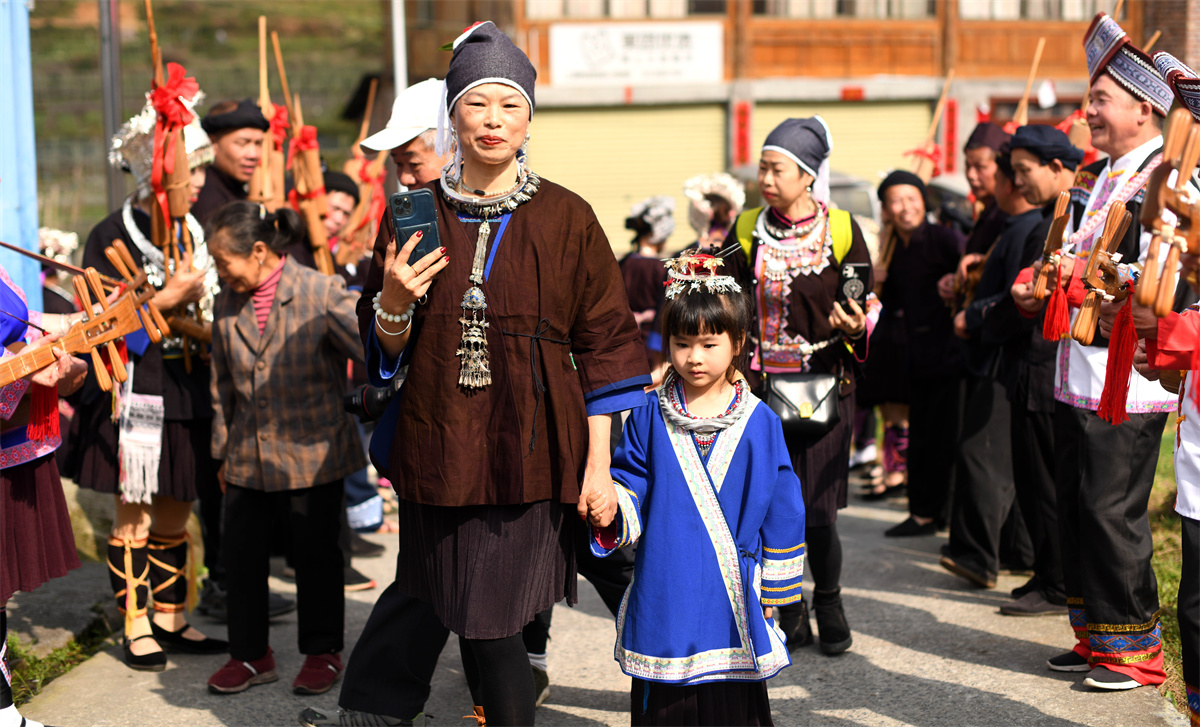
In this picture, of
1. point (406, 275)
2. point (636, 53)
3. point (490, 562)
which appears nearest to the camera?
point (406, 275)

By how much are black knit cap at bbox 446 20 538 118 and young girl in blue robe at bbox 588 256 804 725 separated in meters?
0.76

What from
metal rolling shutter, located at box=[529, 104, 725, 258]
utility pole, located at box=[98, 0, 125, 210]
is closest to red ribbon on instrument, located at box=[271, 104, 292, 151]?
utility pole, located at box=[98, 0, 125, 210]

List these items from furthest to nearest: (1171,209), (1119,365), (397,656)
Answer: (397,656)
(1119,365)
(1171,209)

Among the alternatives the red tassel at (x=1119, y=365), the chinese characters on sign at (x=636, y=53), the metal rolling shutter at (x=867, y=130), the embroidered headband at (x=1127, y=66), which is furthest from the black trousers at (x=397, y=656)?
the metal rolling shutter at (x=867, y=130)

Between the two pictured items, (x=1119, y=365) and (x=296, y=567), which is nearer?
(x=1119, y=365)

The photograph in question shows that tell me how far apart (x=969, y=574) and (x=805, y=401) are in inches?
61.6

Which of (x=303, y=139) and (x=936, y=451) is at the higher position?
(x=303, y=139)

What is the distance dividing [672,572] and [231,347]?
190cm

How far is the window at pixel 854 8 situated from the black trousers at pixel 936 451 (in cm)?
1550

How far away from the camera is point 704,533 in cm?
296

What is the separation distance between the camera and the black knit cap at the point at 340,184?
6094mm

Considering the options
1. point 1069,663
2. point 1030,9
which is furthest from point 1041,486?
point 1030,9

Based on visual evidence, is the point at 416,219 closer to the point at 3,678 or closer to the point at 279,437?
the point at 279,437

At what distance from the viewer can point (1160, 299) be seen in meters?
2.16
